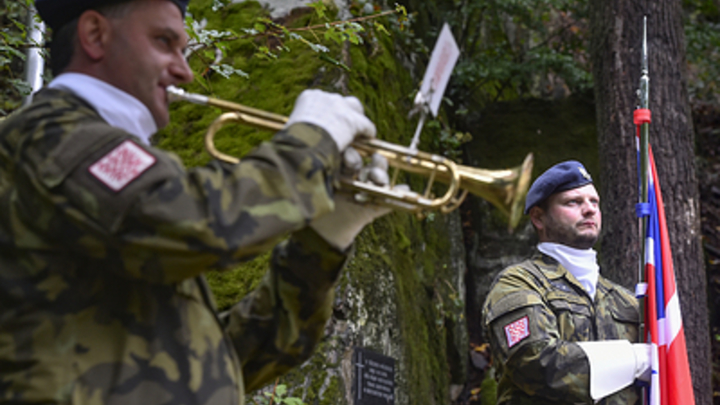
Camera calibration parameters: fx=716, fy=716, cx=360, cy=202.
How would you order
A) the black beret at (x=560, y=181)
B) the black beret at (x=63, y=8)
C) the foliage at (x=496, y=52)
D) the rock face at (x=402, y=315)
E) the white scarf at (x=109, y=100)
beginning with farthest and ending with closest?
the foliage at (x=496, y=52), the rock face at (x=402, y=315), the black beret at (x=560, y=181), the black beret at (x=63, y=8), the white scarf at (x=109, y=100)

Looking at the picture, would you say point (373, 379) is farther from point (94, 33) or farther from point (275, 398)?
point (94, 33)

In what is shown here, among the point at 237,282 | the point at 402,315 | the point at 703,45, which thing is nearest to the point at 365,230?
the point at 402,315

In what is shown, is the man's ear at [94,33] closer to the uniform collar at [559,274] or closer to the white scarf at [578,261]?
the uniform collar at [559,274]

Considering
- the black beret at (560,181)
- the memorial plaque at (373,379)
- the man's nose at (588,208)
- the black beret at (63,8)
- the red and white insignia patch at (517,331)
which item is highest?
the black beret at (63,8)

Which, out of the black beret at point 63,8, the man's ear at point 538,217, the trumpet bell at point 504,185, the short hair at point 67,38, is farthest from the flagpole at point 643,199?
the short hair at point 67,38

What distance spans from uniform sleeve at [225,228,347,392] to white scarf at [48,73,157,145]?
1.74ft

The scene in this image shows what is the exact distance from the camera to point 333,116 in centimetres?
176

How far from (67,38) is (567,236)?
8.95 ft

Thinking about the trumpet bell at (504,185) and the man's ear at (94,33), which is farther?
the trumpet bell at (504,185)

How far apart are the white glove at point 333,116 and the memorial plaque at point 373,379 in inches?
109

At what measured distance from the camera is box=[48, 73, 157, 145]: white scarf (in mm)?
1729

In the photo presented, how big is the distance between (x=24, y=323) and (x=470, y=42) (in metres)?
8.14

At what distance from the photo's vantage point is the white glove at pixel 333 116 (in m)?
1.73

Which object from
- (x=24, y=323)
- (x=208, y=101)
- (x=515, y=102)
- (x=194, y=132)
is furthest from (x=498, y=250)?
(x=24, y=323)
